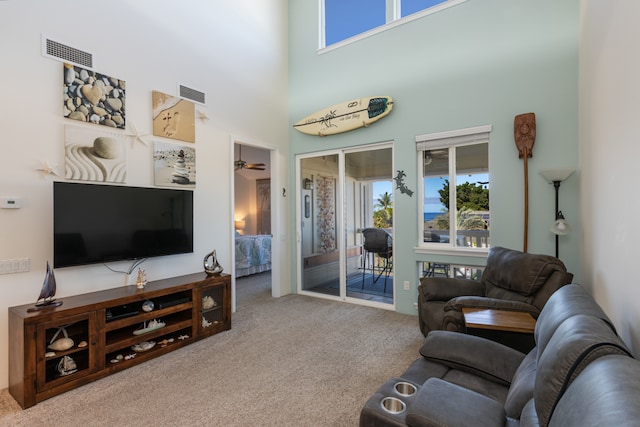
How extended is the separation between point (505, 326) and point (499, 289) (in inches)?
38.0

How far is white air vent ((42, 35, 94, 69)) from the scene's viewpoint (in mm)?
2692

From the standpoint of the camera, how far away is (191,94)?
3.82 metres

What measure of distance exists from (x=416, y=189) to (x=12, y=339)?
4.15m

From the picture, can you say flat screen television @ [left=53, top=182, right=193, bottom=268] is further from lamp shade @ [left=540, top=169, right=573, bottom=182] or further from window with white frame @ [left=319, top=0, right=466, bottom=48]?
lamp shade @ [left=540, top=169, right=573, bottom=182]

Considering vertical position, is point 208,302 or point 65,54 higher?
point 65,54

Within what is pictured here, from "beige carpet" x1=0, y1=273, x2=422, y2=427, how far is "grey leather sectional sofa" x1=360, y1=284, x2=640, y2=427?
0.76m

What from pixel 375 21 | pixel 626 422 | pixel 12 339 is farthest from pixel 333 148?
pixel 626 422

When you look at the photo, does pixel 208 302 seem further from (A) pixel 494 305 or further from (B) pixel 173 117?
(A) pixel 494 305

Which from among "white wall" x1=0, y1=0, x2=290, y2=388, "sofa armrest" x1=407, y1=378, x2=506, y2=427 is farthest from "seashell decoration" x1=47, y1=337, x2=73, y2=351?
"sofa armrest" x1=407, y1=378, x2=506, y2=427

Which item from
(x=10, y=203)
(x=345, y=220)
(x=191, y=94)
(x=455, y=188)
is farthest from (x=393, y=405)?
(x=191, y=94)

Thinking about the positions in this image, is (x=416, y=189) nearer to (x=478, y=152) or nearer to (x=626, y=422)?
(x=478, y=152)

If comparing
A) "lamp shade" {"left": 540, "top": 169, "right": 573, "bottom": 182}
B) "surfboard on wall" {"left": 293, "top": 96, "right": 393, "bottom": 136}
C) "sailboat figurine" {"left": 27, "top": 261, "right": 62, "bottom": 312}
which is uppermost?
"surfboard on wall" {"left": 293, "top": 96, "right": 393, "bottom": 136}

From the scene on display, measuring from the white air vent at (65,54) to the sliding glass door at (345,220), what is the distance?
9.65 feet

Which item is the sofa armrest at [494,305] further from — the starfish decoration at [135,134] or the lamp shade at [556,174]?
the starfish decoration at [135,134]
